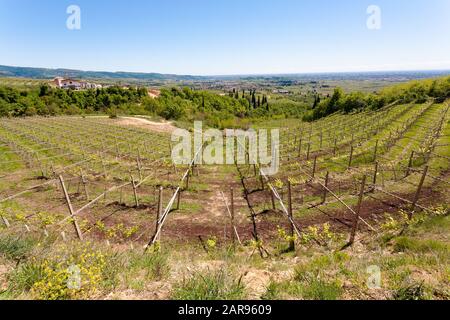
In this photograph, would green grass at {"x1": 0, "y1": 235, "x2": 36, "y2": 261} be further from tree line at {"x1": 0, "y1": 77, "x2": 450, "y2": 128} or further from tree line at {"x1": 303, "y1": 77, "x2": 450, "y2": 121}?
tree line at {"x1": 0, "y1": 77, "x2": 450, "y2": 128}

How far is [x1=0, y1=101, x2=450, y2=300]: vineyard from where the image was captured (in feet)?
28.3

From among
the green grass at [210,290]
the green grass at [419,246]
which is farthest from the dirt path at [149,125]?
the green grass at [210,290]

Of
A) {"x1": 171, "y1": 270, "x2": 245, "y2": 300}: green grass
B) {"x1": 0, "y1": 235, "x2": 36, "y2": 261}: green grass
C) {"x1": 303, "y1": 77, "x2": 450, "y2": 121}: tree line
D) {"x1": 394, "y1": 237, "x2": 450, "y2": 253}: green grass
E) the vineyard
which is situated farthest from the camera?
{"x1": 303, "y1": 77, "x2": 450, "y2": 121}: tree line

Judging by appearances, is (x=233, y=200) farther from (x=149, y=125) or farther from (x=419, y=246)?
(x=149, y=125)

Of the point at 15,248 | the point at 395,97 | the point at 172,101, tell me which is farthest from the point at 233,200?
the point at 172,101

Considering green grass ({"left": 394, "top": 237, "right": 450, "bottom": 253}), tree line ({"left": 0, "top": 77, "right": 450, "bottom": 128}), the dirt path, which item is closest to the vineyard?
green grass ({"left": 394, "top": 237, "right": 450, "bottom": 253})

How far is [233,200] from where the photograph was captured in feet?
44.1

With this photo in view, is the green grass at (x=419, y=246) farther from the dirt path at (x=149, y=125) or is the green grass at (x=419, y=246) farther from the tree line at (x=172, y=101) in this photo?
the tree line at (x=172, y=101)

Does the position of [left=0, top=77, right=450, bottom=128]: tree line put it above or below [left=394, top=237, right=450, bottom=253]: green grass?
above

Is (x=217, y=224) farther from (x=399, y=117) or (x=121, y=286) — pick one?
(x=399, y=117)

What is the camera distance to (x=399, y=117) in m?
32.2
